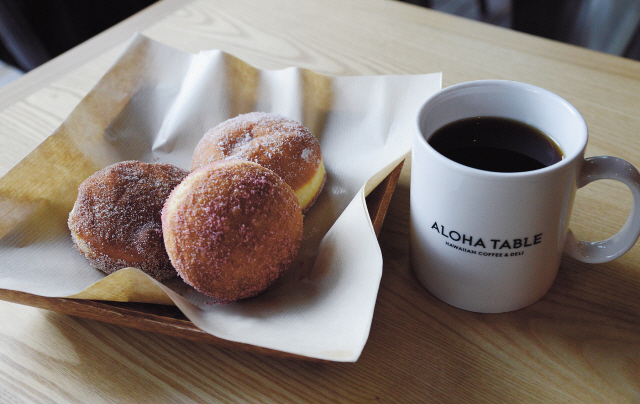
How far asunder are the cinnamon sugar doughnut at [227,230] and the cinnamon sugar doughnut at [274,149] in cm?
11

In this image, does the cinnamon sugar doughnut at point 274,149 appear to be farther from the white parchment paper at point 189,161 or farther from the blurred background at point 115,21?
the blurred background at point 115,21

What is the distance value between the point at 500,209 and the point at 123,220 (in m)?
0.43

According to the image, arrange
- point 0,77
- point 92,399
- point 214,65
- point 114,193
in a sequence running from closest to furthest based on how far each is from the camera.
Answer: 1. point 92,399
2. point 114,193
3. point 214,65
4. point 0,77

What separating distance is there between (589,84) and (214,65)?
0.64m

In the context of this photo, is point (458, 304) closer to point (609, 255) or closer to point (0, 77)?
point (609, 255)

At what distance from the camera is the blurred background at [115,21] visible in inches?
56.7

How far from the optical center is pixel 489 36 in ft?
3.27

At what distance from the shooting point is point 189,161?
78 cm

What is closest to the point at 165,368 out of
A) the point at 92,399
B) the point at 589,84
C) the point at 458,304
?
the point at 92,399

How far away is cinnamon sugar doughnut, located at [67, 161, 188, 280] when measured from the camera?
588mm

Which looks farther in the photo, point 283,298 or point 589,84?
point 589,84

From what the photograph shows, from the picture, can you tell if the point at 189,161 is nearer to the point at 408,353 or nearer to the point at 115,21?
the point at 408,353

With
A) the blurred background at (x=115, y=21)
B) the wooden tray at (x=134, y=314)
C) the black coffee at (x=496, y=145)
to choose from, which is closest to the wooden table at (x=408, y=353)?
the wooden tray at (x=134, y=314)

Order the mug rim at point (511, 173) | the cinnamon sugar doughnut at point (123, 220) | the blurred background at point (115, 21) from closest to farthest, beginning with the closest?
1. the mug rim at point (511, 173)
2. the cinnamon sugar doughnut at point (123, 220)
3. the blurred background at point (115, 21)
